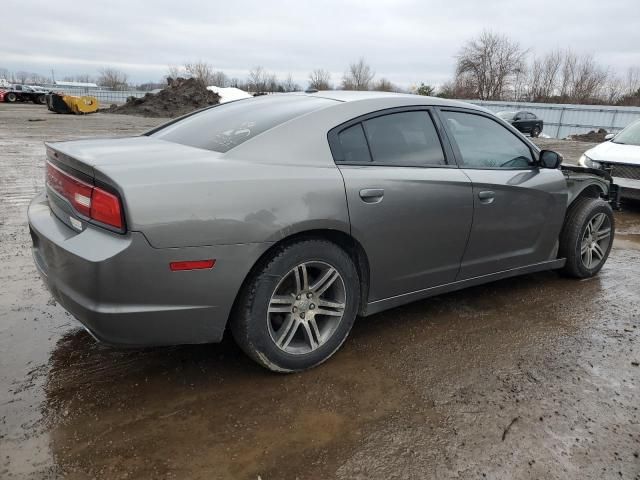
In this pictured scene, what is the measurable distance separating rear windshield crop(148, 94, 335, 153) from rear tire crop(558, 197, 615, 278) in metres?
2.52

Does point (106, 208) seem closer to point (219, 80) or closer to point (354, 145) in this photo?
point (354, 145)

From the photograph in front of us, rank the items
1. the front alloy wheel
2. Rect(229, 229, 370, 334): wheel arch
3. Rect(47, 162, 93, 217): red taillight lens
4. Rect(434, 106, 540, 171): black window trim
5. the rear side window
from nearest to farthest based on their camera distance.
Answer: Rect(47, 162, 93, 217): red taillight lens → Rect(229, 229, 370, 334): wheel arch → the rear side window → Rect(434, 106, 540, 171): black window trim → the front alloy wheel

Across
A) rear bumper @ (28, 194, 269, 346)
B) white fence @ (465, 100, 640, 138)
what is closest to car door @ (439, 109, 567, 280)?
rear bumper @ (28, 194, 269, 346)

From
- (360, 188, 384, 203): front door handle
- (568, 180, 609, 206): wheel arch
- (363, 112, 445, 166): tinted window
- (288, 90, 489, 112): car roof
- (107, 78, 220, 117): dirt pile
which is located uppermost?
(107, 78, 220, 117): dirt pile

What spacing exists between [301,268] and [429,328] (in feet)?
4.15

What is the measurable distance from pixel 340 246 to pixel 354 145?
24.4 inches

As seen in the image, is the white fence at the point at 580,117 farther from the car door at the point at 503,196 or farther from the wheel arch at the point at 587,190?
the car door at the point at 503,196

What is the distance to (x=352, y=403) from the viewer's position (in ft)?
8.60

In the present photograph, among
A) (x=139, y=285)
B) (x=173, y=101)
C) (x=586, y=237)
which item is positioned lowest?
(x=586, y=237)

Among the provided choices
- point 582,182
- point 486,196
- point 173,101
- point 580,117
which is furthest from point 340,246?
point 173,101

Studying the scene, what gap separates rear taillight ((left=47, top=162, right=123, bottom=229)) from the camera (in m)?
2.29

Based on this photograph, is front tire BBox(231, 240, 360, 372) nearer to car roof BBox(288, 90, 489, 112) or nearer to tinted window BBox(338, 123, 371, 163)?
tinted window BBox(338, 123, 371, 163)

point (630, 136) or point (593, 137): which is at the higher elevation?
point (630, 136)

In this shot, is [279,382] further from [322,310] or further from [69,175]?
[69,175]
